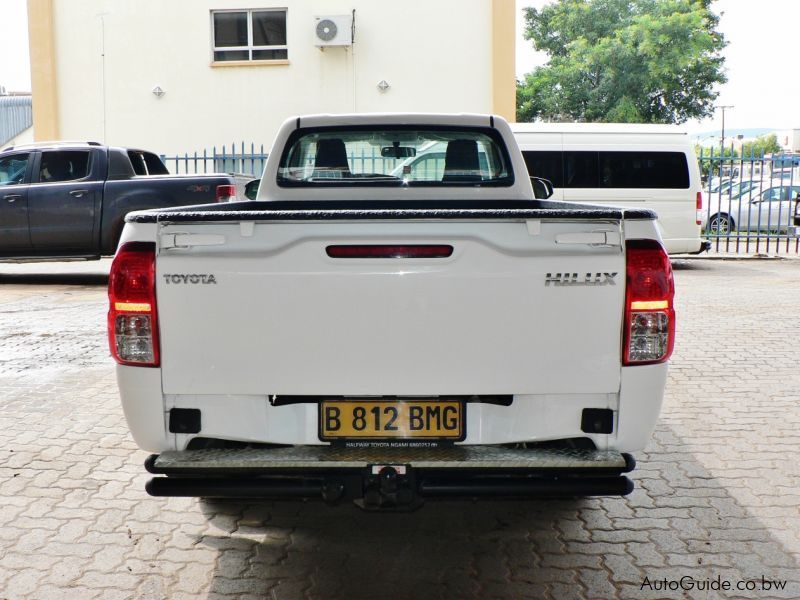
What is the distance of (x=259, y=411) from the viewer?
316cm

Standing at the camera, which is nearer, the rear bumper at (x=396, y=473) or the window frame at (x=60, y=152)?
the rear bumper at (x=396, y=473)

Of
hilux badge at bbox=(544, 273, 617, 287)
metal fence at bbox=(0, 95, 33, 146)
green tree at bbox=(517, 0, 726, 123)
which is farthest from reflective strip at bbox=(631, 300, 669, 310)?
green tree at bbox=(517, 0, 726, 123)

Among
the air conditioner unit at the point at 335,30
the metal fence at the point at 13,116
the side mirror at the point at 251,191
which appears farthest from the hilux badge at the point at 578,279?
the metal fence at the point at 13,116

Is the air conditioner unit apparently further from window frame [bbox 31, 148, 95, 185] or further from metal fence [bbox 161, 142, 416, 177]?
window frame [bbox 31, 148, 95, 185]

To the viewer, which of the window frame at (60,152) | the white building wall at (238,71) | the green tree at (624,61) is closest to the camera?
the window frame at (60,152)

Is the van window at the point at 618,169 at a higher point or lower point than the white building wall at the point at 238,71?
lower

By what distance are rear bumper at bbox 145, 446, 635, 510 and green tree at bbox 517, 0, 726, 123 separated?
35.1 meters

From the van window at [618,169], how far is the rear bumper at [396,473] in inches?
474

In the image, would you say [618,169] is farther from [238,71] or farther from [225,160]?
[238,71]

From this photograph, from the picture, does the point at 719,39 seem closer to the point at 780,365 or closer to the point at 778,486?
the point at 780,365

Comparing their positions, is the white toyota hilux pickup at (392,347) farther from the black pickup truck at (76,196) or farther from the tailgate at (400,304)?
the black pickup truck at (76,196)

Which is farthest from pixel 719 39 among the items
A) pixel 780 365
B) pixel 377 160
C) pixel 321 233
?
pixel 321 233

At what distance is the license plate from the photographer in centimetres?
316

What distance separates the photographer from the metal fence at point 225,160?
18234 mm
